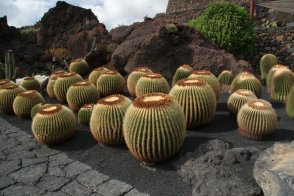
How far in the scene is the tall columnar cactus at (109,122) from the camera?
533 centimetres

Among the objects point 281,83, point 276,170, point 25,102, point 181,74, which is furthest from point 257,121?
point 25,102

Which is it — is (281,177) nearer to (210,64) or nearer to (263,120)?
(263,120)

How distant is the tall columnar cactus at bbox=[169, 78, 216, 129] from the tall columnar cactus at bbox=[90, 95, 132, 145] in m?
0.79

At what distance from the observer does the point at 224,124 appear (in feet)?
19.6

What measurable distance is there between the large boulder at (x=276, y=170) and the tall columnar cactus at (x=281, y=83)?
2800 millimetres

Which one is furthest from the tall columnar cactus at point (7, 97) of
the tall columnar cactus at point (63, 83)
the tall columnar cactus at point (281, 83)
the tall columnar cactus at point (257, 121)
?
the tall columnar cactus at point (281, 83)

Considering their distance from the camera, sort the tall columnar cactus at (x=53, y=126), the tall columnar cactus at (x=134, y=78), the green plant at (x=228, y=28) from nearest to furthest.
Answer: the tall columnar cactus at (x=53, y=126) → the tall columnar cactus at (x=134, y=78) → the green plant at (x=228, y=28)

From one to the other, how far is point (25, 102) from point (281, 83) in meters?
4.51

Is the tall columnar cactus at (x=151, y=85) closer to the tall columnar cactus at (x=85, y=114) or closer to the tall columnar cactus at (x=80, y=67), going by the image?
the tall columnar cactus at (x=85, y=114)

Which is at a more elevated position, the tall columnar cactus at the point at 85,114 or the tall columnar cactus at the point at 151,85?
the tall columnar cactus at the point at 151,85

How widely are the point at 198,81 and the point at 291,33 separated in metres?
8.49

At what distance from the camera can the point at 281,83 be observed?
6.98 metres

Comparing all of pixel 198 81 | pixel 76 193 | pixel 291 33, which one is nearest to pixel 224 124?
pixel 198 81

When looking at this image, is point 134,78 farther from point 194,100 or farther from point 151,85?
point 194,100
